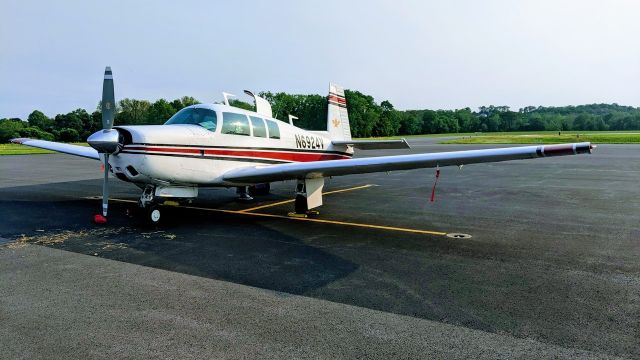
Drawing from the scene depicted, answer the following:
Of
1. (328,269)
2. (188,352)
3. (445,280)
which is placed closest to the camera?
(188,352)

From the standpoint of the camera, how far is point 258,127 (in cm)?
1022

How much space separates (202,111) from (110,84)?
188 cm

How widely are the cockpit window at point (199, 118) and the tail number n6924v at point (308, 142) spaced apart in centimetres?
288

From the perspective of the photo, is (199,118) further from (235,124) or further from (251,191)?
(251,191)

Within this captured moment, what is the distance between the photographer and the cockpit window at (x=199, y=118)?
9188mm

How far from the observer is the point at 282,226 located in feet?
28.8

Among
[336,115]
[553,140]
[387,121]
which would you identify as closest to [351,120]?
[387,121]

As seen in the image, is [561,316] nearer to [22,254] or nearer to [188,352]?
[188,352]

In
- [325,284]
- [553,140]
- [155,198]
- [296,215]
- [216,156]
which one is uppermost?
[553,140]

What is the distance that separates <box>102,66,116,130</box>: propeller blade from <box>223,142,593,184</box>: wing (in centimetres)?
250

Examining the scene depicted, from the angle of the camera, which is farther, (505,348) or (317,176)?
(317,176)

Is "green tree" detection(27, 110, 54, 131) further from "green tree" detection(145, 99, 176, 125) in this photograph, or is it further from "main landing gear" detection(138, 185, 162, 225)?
"main landing gear" detection(138, 185, 162, 225)

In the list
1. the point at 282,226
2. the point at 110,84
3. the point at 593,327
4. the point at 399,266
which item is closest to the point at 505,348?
the point at 593,327

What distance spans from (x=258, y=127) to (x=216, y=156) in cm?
152
